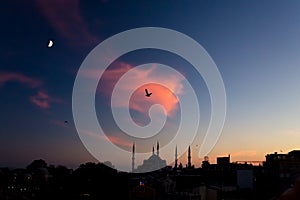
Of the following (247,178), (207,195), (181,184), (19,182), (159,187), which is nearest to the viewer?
(207,195)

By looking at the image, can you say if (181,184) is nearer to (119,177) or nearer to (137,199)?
(119,177)

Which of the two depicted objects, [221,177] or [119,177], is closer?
[119,177]

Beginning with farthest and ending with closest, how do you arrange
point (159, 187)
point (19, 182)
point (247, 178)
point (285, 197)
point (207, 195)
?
point (19, 182), point (159, 187), point (247, 178), point (207, 195), point (285, 197)

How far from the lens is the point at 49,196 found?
62.2 metres

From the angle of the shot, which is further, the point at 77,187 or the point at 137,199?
the point at 77,187

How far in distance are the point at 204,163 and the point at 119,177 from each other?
219 ft

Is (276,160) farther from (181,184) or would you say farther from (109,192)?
(109,192)

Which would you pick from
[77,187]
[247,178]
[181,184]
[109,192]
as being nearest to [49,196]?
[77,187]

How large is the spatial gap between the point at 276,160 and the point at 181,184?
20737mm

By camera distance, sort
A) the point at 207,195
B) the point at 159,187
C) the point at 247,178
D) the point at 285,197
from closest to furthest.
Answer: the point at 285,197, the point at 207,195, the point at 247,178, the point at 159,187

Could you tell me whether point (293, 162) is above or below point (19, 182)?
above

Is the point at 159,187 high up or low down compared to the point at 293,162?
down

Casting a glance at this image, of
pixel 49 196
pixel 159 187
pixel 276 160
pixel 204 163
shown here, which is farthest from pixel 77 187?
pixel 204 163

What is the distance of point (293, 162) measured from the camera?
64375mm
